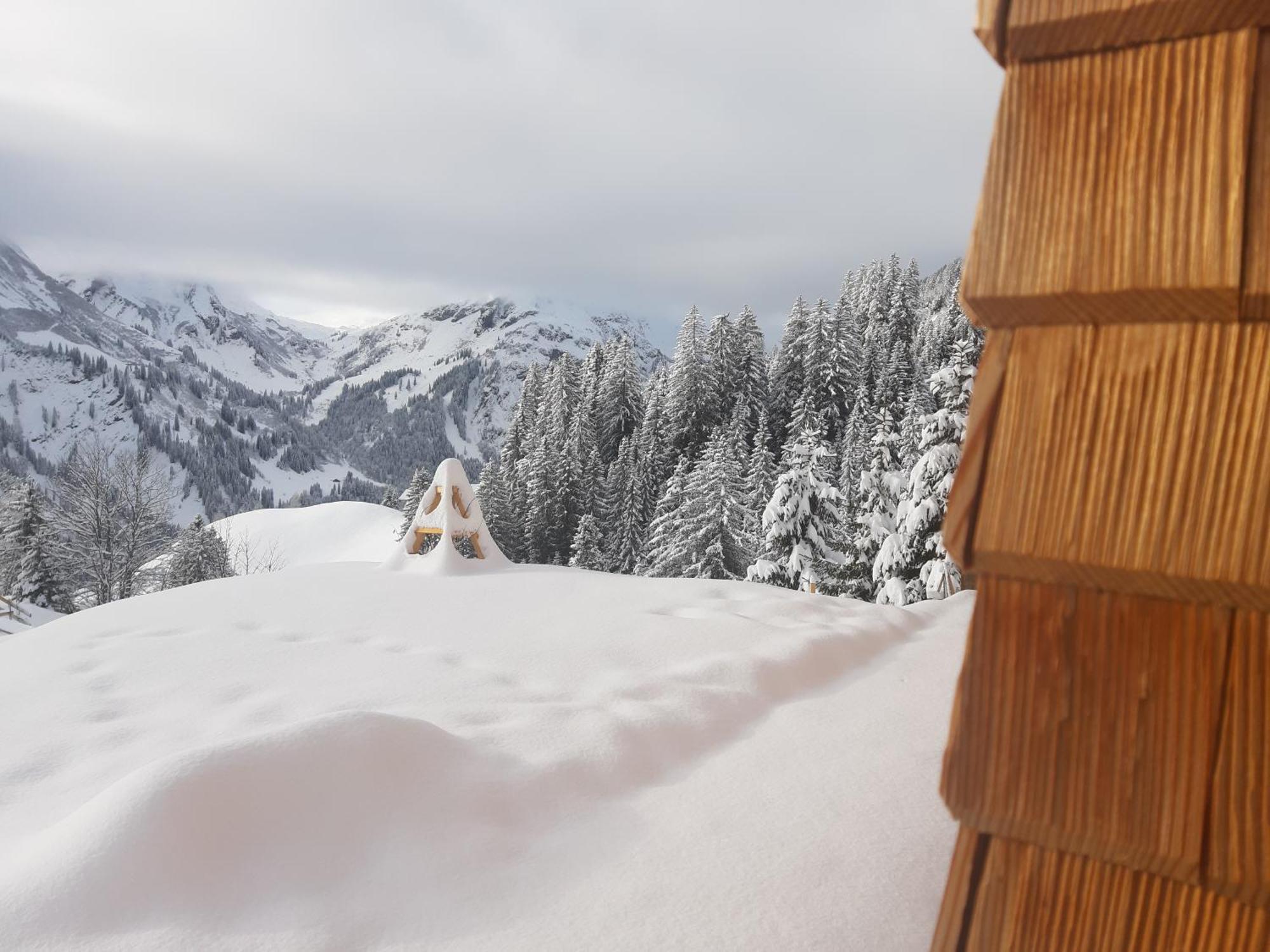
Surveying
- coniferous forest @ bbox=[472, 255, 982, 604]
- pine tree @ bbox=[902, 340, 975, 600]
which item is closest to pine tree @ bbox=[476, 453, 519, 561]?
coniferous forest @ bbox=[472, 255, 982, 604]

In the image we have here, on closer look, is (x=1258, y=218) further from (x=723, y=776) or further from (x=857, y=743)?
(x=857, y=743)

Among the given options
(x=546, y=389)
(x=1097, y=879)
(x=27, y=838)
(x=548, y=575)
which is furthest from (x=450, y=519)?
(x=546, y=389)

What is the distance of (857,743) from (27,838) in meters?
3.83

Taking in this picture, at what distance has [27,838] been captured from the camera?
121 inches

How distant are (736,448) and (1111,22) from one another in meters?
32.6

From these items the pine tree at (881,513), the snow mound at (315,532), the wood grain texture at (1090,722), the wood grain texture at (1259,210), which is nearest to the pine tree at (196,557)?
the snow mound at (315,532)

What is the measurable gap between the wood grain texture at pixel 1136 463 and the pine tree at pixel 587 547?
106 feet

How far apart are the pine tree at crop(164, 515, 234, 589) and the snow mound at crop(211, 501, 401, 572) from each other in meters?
9.69

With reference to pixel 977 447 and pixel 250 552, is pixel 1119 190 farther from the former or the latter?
pixel 250 552

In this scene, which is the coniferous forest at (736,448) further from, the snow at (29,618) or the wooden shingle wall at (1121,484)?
the wooden shingle wall at (1121,484)

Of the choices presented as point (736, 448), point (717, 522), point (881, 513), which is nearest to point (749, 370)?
point (736, 448)

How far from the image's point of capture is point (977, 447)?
98 centimetres

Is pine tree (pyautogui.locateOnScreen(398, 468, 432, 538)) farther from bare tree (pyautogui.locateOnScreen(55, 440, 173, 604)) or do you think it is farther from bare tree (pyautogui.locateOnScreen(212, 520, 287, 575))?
bare tree (pyautogui.locateOnScreen(212, 520, 287, 575))

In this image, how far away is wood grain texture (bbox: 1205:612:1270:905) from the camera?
2.81 ft
